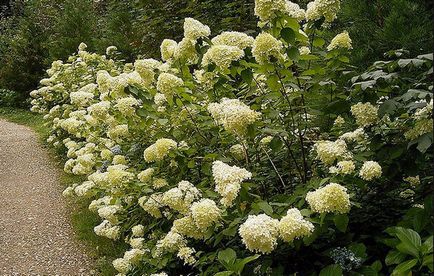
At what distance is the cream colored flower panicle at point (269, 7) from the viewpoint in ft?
6.95

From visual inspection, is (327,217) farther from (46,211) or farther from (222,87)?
(46,211)

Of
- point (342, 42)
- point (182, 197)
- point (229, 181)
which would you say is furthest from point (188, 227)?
point (342, 42)

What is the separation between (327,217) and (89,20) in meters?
11.1

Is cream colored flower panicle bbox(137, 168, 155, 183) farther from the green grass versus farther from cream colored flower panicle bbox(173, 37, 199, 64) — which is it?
the green grass

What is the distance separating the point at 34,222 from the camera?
5.23 m

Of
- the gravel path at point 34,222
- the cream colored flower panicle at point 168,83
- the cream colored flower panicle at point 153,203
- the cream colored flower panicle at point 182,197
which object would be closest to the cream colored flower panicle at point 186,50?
the cream colored flower panicle at point 168,83

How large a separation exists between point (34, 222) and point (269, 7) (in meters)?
4.04

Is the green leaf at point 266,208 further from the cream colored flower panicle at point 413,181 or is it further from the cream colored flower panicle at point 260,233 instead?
the cream colored flower panicle at point 413,181

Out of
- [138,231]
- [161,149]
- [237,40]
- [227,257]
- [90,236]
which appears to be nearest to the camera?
[227,257]

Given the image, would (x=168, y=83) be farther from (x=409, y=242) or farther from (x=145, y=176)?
(x=409, y=242)

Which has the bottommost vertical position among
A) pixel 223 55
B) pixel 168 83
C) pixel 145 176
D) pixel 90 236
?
pixel 90 236

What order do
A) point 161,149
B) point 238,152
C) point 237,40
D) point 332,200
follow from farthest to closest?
point 238,152
point 161,149
point 237,40
point 332,200

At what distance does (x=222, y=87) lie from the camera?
2.65 metres

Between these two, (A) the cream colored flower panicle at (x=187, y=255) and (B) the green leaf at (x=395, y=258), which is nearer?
(B) the green leaf at (x=395, y=258)
